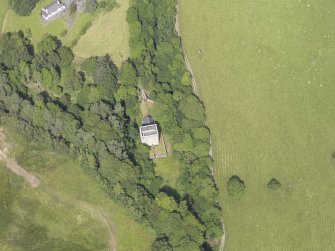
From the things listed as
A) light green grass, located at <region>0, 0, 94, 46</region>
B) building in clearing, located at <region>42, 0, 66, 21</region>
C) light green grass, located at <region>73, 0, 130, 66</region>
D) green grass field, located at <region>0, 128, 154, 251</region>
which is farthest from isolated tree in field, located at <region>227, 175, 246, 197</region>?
building in clearing, located at <region>42, 0, 66, 21</region>

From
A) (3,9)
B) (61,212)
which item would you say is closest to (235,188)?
(61,212)

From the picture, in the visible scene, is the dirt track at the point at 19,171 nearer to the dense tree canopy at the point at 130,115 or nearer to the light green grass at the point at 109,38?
the dense tree canopy at the point at 130,115

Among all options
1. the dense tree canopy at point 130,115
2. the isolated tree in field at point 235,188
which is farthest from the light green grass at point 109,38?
the isolated tree in field at point 235,188

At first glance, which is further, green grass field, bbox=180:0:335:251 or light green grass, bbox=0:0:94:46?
light green grass, bbox=0:0:94:46

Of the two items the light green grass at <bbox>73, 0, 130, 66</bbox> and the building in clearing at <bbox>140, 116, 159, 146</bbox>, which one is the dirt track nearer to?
the building in clearing at <bbox>140, 116, 159, 146</bbox>

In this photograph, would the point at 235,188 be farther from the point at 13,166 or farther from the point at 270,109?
the point at 13,166
